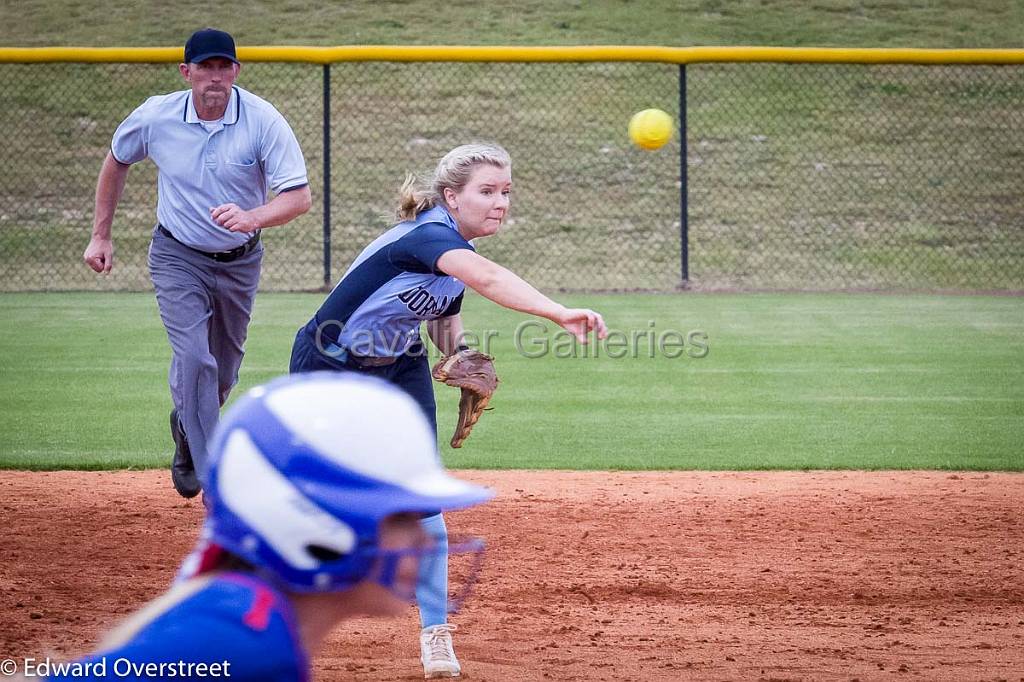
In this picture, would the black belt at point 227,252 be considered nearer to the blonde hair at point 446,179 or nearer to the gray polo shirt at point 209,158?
the gray polo shirt at point 209,158

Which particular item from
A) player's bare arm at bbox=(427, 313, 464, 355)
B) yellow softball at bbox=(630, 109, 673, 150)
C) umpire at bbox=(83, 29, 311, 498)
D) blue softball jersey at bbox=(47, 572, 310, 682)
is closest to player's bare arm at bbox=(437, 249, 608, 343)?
player's bare arm at bbox=(427, 313, 464, 355)

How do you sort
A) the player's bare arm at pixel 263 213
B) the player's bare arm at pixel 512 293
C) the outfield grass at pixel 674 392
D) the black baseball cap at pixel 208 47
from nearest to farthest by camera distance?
the player's bare arm at pixel 512 293 < the player's bare arm at pixel 263 213 < the black baseball cap at pixel 208 47 < the outfield grass at pixel 674 392

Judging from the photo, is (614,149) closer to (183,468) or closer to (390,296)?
(183,468)

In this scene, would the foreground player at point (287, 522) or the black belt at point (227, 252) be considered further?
the black belt at point (227, 252)

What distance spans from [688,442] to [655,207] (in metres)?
11.5

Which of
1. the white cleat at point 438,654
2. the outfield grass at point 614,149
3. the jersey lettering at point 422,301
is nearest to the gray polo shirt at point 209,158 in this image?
the jersey lettering at point 422,301

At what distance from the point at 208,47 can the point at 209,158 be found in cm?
49

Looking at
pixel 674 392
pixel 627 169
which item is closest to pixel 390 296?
pixel 674 392

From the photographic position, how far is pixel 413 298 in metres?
3.92

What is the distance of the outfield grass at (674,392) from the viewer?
23.9ft

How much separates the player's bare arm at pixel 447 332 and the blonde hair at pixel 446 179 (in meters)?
0.50

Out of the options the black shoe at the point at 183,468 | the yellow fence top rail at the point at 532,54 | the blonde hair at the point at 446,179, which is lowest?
the black shoe at the point at 183,468

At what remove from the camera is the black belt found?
549 cm

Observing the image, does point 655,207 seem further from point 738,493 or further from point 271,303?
point 738,493
